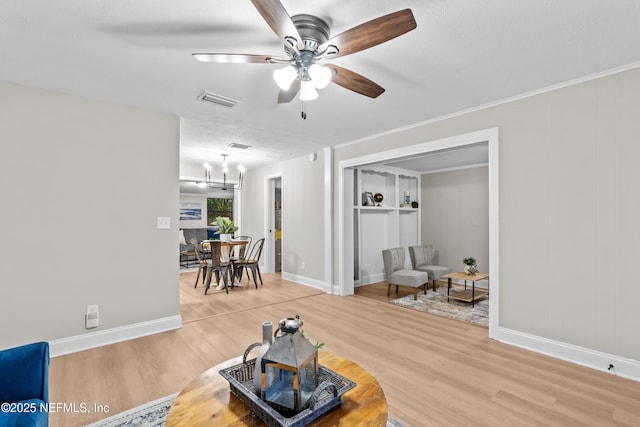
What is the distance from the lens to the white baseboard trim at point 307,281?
5.26 meters

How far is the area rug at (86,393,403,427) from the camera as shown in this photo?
1.84 m

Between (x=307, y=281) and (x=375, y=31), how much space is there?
474 cm

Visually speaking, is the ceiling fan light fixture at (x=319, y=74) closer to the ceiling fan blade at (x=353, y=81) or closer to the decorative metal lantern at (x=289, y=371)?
the ceiling fan blade at (x=353, y=81)

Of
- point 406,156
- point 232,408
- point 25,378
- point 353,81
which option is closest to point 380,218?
point 406,156

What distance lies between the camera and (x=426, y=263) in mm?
5801

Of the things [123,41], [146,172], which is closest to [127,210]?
[146,172]

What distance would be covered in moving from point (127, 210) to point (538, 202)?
420cm

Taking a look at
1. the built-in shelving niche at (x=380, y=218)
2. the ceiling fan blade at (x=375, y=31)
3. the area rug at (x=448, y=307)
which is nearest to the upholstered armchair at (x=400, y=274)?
the area rug at (x=448, y=307)

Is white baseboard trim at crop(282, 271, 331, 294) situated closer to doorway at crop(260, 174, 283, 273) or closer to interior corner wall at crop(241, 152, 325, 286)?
interior corner wall at crop(241, 152, 325, 286)

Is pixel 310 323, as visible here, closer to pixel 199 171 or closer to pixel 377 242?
pixel 377 242

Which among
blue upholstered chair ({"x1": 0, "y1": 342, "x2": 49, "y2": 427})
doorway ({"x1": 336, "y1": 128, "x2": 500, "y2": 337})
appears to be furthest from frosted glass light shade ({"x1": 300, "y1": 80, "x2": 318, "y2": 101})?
doorway ({"x1": 336, "y1": 128, "x2": 500, "y2": 337})

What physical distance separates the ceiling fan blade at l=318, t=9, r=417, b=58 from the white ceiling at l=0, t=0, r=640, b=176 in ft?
0.81

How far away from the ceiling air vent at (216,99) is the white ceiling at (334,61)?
89 millimetres

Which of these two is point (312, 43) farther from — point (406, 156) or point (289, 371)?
point (406, 156)
